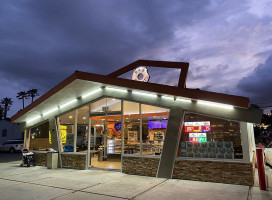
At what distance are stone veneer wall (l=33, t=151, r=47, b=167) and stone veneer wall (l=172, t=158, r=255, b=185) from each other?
780 cm

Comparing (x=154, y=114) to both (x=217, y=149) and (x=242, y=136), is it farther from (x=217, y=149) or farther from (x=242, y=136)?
Answer: (x=242, y=136)

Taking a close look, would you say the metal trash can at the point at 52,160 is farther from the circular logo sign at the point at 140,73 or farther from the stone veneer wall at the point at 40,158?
the circular logo sign at the point at 140,73

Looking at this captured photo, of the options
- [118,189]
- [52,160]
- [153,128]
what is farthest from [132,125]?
[118,189]

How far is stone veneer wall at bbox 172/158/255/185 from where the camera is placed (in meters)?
6.82

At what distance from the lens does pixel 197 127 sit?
795cm

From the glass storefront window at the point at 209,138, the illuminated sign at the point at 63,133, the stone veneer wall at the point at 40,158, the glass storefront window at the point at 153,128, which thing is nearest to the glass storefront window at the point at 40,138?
the stone veneer wall at the point at 40,158

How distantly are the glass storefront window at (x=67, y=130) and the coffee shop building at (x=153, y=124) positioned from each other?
0.05 m

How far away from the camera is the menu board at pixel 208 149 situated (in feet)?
24.2

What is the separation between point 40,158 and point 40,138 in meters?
1.37

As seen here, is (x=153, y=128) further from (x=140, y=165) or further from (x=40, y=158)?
(x=40, y=158)

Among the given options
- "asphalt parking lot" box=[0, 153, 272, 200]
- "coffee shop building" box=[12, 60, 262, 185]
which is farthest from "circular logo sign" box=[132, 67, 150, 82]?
"asphalt parking lot" box=[0, 153, 272, 200]

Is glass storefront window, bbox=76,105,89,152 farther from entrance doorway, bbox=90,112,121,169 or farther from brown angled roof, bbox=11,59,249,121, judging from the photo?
brown angled roof, bbox=11,59,249,121

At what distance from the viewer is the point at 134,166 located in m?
8.98

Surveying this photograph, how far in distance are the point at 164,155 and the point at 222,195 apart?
2.83 m
